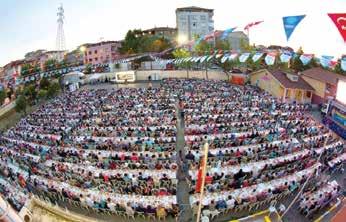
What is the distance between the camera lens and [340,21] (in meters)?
15.2

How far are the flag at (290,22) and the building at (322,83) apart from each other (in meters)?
17.2

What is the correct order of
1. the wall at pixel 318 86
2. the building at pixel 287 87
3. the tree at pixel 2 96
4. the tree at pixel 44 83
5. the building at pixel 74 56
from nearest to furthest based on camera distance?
1. the wall at pixel 318 86
2. the building at pixel 287 87
3. the tree at pixel 2 96
4. the tree at pixel 44 83
5. the building at pixel 74 56

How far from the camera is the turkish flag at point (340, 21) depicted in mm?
15031

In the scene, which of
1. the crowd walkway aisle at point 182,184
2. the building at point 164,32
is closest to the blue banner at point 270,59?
the crowd walkway aisle at point 182,184

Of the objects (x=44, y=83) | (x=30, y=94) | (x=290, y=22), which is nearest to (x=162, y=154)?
(x=290, y=22)

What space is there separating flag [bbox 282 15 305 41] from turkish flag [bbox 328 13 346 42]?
4.26 m

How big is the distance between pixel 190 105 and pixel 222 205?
1820cm

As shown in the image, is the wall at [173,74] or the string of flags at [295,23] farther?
the wall at [173,74]

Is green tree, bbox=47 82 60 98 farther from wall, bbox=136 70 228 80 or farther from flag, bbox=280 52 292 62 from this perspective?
flag, bbox=280 52 292 62

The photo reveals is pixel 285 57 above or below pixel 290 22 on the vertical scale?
below

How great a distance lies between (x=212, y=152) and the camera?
20.8 metres

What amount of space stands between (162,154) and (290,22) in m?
11.5

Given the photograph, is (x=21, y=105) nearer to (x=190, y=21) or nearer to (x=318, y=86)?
(x=318, y=86)

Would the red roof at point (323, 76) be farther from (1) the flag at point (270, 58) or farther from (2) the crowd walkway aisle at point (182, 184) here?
(2) the crowd walkway aisle at point (182, 184)
